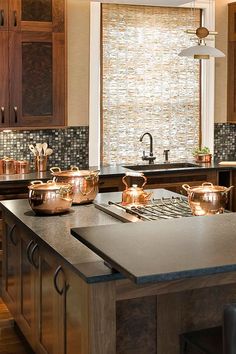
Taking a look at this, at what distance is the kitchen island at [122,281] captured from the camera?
6.87 ft

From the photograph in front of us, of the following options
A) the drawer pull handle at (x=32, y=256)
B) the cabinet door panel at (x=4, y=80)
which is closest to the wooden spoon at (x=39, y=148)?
the cabinet door panel at (x=4, y=80)

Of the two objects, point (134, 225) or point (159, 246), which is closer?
point (159, 246)

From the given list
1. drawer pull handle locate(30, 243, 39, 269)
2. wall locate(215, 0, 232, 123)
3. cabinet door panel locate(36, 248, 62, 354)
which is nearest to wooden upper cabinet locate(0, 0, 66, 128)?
wall locate(215, 0, 232, 123)

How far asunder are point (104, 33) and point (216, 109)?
1.53 meters

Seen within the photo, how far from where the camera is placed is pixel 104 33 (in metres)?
6.17

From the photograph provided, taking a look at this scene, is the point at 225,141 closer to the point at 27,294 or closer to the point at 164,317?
the point at 27,294

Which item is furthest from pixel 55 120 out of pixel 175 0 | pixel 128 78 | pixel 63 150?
pixel 175 0

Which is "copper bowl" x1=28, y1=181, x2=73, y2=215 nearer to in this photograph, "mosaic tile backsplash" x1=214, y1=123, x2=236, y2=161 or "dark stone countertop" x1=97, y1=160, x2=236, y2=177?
"dark stone countertop" x1=97, y1=160, x2=236, y2=177

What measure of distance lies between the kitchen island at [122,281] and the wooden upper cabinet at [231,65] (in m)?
3.46

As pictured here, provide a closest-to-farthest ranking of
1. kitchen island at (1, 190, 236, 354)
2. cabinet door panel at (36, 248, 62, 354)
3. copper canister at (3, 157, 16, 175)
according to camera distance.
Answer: kitchen island at (1, 190, 236, 354) < cabinet door panel at (36, 248, 62, 354) < copper canister at (3, 157, 16, 175)

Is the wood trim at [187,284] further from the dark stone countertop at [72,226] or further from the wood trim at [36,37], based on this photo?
the wood trim at [36,37]

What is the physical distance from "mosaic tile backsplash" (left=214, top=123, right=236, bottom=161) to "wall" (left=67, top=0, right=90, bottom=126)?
1.55 meters

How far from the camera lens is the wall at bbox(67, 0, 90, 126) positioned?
603 centimetres

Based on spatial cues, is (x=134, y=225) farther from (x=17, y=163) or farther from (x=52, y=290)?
(x=17, y=163)
